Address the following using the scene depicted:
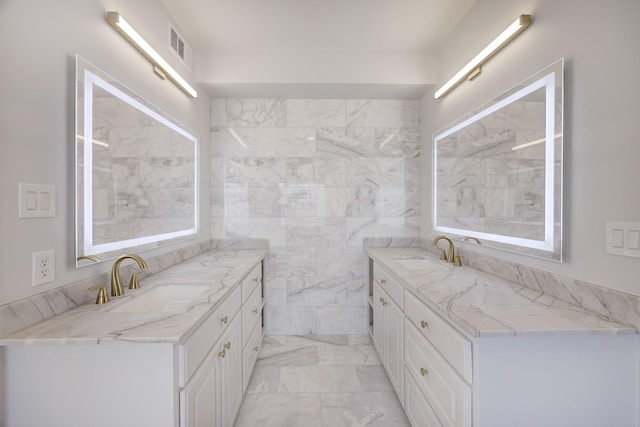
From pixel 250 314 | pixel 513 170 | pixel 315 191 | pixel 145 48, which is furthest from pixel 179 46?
pixel 513 170

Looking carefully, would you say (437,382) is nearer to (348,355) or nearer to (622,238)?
(622,238)

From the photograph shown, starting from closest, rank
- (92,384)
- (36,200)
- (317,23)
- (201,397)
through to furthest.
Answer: (92,384) → (36,200) → (201,397) → (317,23)

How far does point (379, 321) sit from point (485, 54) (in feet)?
6.65

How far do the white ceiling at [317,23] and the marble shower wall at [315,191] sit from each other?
0.57m

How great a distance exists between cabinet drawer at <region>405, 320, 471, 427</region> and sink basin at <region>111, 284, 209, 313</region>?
1.11m

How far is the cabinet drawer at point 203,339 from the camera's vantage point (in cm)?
100

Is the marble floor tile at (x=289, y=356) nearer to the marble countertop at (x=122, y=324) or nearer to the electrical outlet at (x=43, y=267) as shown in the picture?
the marble countertop at (x=122, y=324)

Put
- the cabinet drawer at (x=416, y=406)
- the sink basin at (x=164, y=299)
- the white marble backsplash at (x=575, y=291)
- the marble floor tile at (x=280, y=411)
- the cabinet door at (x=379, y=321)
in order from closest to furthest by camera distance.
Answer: the white marble backsplash at (x=575, y=291), the sink basin at (x=164, y=299), the cabinet drawer at (x=416, y=406), the marble floor tile at (x=280, y=411), the cabinet door at (x=379, y=321)

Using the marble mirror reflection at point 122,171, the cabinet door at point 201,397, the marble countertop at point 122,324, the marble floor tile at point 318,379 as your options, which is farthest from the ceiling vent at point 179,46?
the marble floor tile at point 318,379

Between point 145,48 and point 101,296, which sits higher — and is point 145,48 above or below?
above

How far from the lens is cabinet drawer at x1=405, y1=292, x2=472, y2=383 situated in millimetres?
1037

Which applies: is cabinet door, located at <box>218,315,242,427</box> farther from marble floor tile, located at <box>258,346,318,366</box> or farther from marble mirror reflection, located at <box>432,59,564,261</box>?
marble mirror reflection, located at <box>432,59,564,261</box>

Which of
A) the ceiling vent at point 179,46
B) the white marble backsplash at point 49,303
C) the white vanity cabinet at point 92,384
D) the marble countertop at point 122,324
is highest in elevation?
the ceiling vent at point 179,46

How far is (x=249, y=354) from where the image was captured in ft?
6.82
